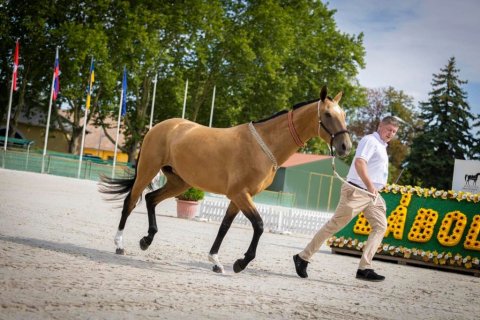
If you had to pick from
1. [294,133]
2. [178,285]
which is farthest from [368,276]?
[178,285]

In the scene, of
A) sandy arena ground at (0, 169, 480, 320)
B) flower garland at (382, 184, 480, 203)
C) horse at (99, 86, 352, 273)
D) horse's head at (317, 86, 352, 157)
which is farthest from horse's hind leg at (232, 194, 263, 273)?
flower garland at (382, 184, 480, 203)

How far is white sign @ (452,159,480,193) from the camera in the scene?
18797 millimetres

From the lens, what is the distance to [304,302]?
613 cm

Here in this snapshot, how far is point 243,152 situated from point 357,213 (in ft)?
6.00

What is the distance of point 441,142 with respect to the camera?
45094 mm

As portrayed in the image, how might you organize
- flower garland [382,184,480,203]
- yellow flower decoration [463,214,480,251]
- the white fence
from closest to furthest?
yellow flower decoration [463,214,480,251], flower garland [382,184,480,203], the white fence

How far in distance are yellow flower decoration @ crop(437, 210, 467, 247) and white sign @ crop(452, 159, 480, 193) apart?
6247mm

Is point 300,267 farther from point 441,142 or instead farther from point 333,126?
Answer: point 441,142

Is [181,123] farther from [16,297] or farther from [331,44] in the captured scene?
[331,44]

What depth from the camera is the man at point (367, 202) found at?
Result: 26.8ft

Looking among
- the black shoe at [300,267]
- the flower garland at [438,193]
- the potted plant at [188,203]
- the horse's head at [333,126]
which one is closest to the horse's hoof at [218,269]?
the black shoe at [300,267]

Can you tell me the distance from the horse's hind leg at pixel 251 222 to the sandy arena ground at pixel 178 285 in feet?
0.61

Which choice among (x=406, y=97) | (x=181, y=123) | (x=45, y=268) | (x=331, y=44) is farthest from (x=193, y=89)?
(x=45, y=268)

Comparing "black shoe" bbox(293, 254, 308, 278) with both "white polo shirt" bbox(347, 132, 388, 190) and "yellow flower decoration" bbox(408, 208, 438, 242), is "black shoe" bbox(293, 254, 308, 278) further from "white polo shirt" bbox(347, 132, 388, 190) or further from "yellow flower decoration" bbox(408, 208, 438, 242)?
"yellow flower decoration" bbox(408, 208, 438, 242)
